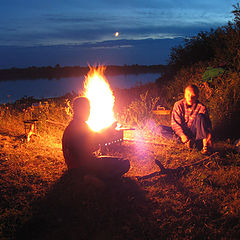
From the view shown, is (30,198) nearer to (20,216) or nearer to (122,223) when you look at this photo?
(20,216)

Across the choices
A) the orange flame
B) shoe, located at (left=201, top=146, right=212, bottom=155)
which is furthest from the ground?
the orange flame

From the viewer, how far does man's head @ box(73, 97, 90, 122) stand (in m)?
3.96

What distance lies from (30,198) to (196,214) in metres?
2.51

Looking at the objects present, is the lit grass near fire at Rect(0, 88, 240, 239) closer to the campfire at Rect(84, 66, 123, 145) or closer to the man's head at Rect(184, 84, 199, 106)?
the campfire at Rect(84, 66, 123, 145)

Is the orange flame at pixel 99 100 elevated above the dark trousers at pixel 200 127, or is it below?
above

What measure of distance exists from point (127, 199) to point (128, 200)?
35 millimetres

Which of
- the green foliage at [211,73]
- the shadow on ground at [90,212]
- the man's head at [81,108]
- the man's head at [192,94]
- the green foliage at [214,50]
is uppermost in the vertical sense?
the green foliage at [214,50]

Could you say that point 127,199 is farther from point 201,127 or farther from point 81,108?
point 201,127

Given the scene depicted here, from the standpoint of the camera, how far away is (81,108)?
398 centimetres

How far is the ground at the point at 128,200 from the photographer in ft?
10.3

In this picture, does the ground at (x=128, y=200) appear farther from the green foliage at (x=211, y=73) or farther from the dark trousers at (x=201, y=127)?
the green foliage at (x=211, y=73)

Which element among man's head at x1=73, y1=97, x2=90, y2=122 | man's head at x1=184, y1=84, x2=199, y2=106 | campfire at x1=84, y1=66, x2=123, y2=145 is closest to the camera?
man's head at x1=73, y1=97, x2=90, y2=122

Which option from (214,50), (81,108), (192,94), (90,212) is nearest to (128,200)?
(90,212)

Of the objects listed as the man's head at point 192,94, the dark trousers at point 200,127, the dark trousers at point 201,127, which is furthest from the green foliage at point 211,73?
the dark trousers at point 201,127
